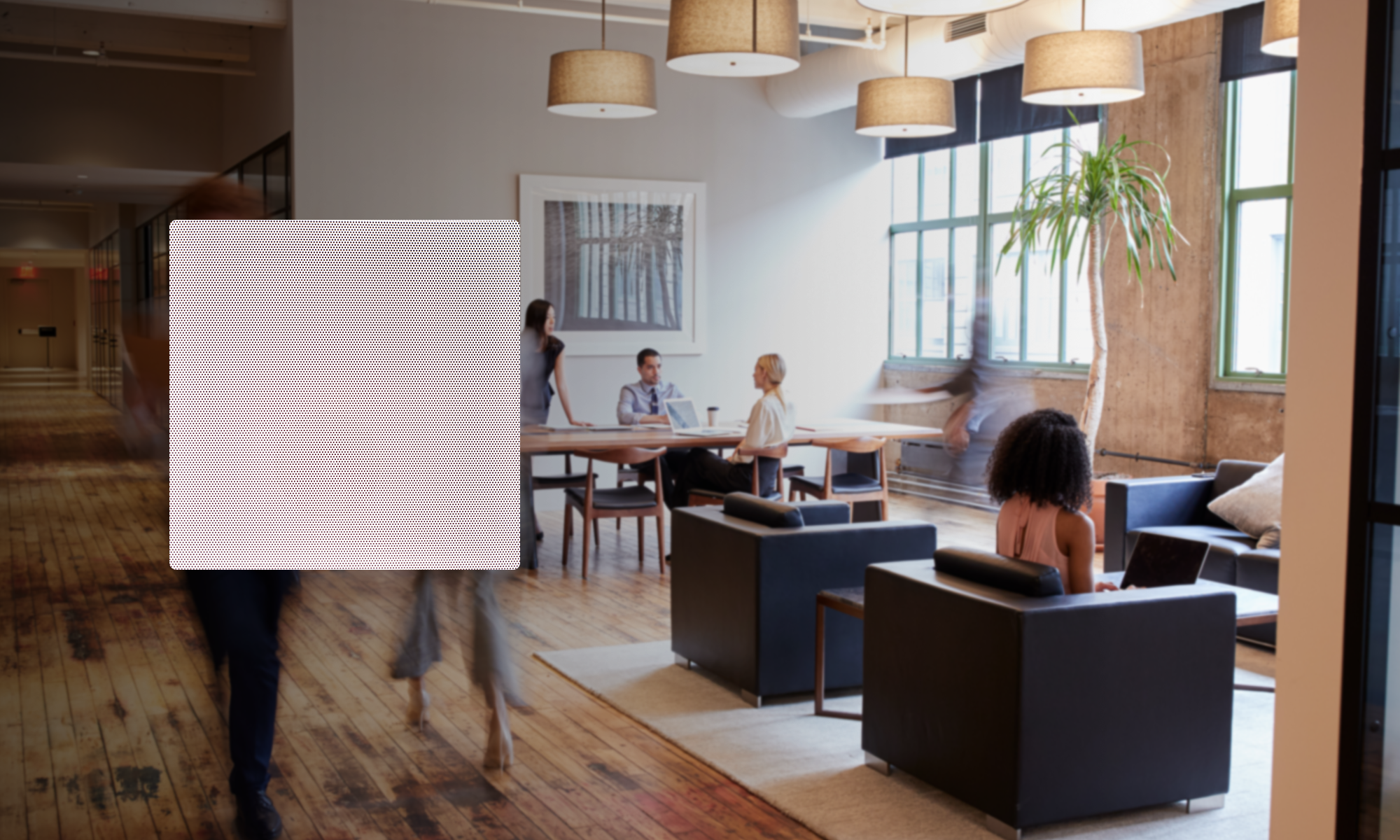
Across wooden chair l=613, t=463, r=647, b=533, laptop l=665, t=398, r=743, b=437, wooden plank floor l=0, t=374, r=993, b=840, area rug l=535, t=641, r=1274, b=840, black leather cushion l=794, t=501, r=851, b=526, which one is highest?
laptop l=665, t=398, r=743, b=437

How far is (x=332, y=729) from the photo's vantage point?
148 inches

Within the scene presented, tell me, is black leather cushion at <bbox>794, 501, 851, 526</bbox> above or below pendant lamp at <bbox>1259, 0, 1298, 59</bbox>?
below

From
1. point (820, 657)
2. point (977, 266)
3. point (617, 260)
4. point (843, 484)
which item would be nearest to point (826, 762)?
point (820, 657)

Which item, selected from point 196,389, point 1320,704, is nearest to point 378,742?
point 1320,704

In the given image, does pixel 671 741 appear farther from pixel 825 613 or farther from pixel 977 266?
pixel 977 266

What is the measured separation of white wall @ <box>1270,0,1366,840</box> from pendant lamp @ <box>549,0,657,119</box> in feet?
11.9

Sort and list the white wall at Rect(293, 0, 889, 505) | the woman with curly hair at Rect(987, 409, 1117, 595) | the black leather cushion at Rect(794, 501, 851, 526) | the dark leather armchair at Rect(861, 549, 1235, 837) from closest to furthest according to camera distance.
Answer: the dark leather armchair at Rect(861, 549, 1235, 837)
the woman with curly hair at Rect(987, 409, 1117, 595)
the black leather cushion at Rect(794, 501, 851, 526)
the white wall at Rect(293, 0, 889, 505)

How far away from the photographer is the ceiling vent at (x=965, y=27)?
23.9 ft

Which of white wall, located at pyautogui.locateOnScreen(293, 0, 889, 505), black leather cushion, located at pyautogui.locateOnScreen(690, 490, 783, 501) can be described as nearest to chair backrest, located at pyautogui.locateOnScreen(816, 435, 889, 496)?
black leather cushion, located at pyautogui.locateOnScreen(690, 490, 783, 501)

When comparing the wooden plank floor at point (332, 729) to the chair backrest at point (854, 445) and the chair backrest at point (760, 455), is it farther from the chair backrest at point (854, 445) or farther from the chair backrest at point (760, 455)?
the chair backrest at point (854, 445)

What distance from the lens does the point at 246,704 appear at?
8.47 feet

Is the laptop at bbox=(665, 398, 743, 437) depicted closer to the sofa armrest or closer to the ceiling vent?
the sofa armrest

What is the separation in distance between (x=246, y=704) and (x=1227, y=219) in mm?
6282

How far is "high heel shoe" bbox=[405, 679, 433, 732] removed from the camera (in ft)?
12.2
